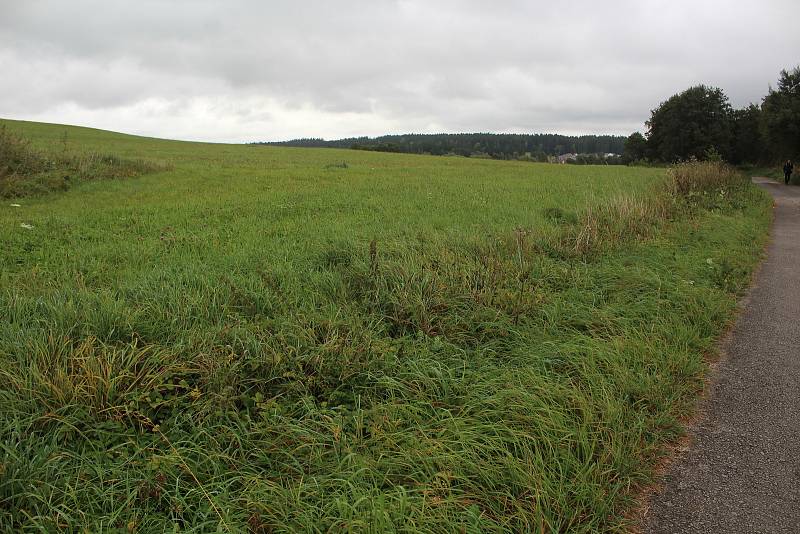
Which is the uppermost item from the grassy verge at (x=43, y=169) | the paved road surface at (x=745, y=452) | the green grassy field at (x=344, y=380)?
the grassy verge at (x=43, y=169)

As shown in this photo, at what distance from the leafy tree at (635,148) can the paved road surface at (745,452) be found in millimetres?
71721

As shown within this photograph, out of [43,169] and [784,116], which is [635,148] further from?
[43,169]

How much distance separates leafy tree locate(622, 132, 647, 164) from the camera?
6838 centimetres

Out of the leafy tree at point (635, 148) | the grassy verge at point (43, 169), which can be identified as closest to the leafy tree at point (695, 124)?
the leafy tree at point (635, 148)

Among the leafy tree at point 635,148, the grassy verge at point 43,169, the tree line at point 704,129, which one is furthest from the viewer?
the leafy tree at point 635,148

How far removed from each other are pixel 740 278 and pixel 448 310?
16.1 feet

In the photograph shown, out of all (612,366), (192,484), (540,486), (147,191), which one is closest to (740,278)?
(612,366)

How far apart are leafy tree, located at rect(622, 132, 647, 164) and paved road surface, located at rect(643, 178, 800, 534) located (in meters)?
71.7

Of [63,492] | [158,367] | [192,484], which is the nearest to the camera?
[63,492]

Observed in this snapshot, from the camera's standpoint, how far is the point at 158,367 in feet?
11.5

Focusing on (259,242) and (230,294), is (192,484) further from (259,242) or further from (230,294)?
(259,242)

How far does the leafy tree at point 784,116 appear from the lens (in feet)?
99.9

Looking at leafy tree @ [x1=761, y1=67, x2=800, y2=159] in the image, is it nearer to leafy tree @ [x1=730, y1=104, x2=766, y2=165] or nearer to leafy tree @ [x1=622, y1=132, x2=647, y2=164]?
leafy tree @ [x1=730, y1=104, x2=766, y2=165]

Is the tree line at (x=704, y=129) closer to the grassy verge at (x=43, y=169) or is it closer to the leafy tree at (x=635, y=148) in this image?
the leafy tree at (x=635, y=148)
